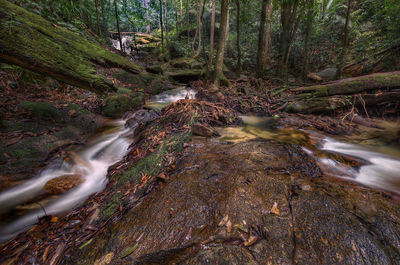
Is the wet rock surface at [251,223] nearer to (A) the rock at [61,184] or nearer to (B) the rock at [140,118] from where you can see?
(A) the rock at [61,184]

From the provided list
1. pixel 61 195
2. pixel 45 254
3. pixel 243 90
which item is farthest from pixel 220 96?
pixel 45 254

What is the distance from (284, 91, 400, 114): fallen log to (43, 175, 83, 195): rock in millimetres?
6703

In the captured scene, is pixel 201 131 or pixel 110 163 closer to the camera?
pixel 201 131

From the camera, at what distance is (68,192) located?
311 centimetres

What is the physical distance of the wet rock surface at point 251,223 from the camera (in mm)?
1252

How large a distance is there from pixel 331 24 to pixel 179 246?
745 inches

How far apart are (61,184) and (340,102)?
25.6ft

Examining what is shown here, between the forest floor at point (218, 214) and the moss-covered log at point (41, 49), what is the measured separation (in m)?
1.68

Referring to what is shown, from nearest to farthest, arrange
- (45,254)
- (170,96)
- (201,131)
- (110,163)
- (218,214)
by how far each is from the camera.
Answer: (218,214), (45,254), (201,131), (110,163), (170,96)

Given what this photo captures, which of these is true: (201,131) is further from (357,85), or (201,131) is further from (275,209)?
(357,85)

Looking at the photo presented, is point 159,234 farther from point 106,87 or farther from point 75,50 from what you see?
point 75,50

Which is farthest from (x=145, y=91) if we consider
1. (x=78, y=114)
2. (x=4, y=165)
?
(x=4, y=165)

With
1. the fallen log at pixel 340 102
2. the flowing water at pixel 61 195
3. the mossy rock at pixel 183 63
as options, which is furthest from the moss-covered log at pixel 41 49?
the mossy rock at pixel 183 63

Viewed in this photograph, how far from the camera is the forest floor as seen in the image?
1.29m
